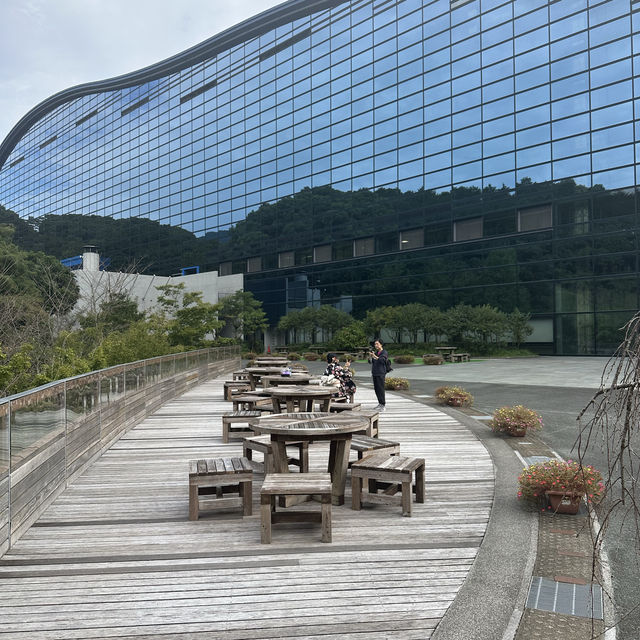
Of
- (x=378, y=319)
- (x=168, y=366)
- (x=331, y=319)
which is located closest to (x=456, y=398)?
(x=168, y=366)

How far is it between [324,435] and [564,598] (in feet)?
9.21

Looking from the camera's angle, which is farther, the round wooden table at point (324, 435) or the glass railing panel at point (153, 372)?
the glass railing panel at point (153, 372)

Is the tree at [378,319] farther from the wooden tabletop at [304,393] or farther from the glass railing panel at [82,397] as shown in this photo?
the glass railing panel at [82,397]

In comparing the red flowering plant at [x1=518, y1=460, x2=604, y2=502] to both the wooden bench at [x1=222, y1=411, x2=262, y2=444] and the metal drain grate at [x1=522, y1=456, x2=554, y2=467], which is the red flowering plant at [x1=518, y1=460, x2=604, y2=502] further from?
the wooden bench at [x1=222, y1=411, x2=262, y2=444]

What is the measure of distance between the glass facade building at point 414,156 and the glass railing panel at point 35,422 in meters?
34.6

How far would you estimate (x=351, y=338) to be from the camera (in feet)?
138

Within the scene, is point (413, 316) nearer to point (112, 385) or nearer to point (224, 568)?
point (112, 385)

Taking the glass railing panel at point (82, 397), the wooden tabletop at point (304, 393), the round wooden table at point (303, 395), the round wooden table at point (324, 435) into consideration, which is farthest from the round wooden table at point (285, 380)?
the round wooden table at point (324, 435)

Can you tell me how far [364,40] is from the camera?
46719mm

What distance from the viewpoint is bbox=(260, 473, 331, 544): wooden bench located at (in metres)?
5.02

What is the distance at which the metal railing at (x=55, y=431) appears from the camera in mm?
4934

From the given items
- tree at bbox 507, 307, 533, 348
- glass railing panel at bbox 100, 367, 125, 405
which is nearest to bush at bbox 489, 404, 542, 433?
glass railing panel at bbox 100, 367, 125, 405

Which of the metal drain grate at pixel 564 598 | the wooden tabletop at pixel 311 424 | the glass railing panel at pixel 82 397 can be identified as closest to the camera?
the metal drain grate at pixel 564 598

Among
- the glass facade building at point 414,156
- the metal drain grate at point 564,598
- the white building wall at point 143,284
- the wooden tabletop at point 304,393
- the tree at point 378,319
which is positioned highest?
the glass facade building at point 414,156
